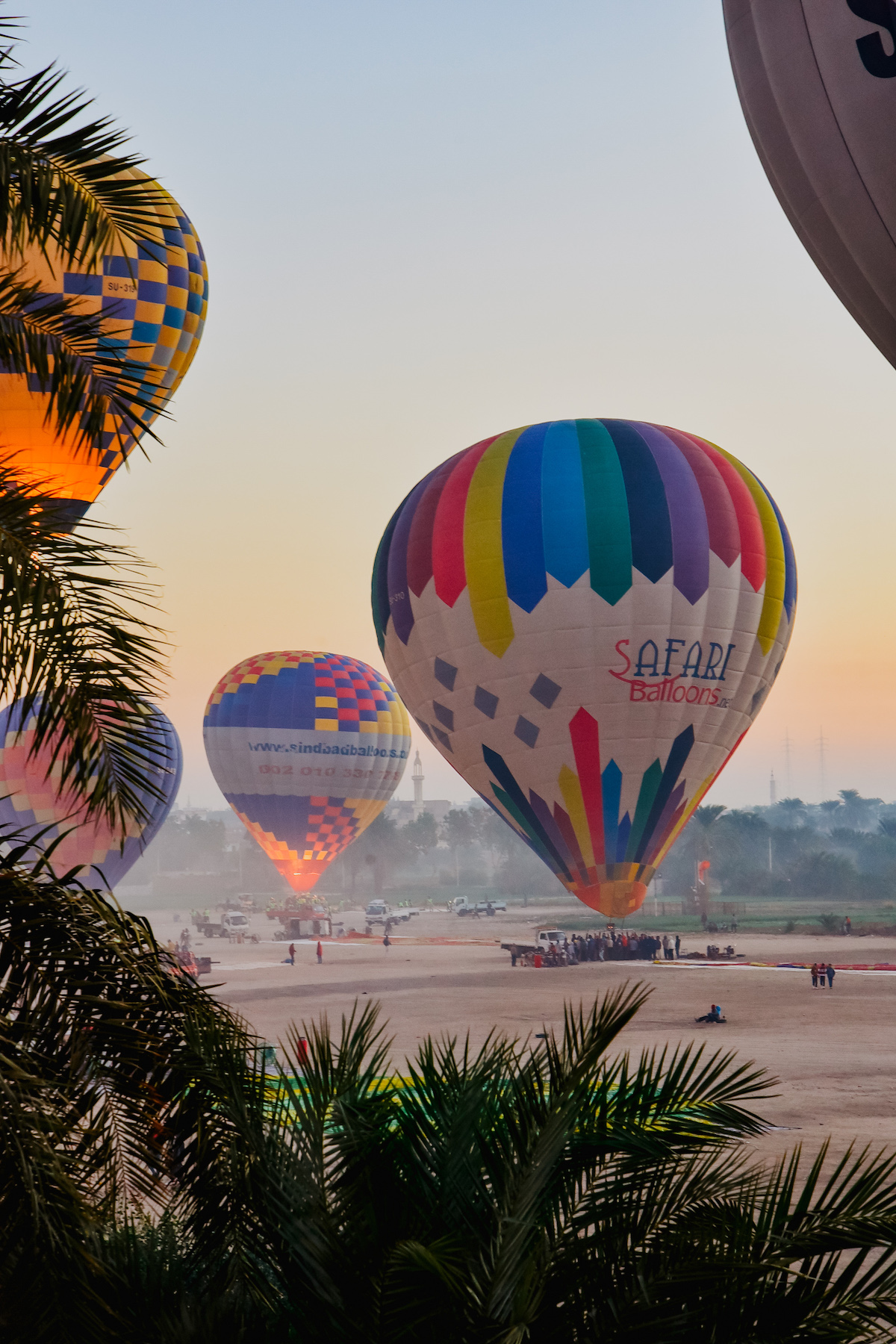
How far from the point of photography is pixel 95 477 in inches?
817

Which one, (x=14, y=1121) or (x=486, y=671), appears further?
(x=486, y=671)

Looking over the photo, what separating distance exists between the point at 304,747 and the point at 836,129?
38520 millimetres

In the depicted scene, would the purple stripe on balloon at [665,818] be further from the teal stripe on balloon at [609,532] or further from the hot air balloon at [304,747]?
the hot air balloon at [304,747]

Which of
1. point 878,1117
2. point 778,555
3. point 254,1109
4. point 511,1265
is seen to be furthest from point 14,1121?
point 778,555

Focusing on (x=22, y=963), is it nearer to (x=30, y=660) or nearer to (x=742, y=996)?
(x=30, y=660)

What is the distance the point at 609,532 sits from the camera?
2716 centimetres

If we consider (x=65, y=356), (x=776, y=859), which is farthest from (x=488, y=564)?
(x=776, y=859)

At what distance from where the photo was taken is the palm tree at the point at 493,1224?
15.6 ft

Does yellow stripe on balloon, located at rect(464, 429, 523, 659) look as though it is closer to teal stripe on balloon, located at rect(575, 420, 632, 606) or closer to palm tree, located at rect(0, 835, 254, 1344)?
teal stripe on balloon, located at rect(575, 420, 632, 606)

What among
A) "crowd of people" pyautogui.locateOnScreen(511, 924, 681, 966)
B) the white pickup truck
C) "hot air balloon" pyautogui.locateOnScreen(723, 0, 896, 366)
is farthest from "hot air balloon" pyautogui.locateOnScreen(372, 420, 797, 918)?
the white pickup truck

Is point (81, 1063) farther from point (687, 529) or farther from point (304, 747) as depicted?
point (304, 747)

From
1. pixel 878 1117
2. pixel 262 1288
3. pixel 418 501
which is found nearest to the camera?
pixel 262 1288

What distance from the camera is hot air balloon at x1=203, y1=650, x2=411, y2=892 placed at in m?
48.0

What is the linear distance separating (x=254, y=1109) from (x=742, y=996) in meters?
26.8
